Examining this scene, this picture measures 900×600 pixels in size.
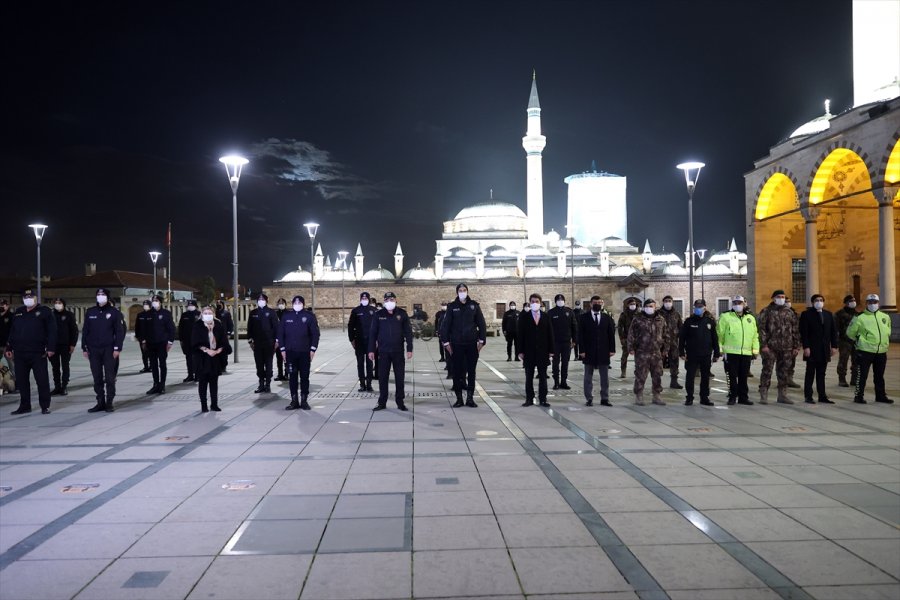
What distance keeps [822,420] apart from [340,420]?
19.6ft

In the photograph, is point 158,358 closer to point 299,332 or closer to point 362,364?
point 362,364

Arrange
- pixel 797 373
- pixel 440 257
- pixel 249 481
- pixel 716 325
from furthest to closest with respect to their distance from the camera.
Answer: pixel 440 257, pixel 797 373, pixel 716 325, pixel 249 481

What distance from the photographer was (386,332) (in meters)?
8.82

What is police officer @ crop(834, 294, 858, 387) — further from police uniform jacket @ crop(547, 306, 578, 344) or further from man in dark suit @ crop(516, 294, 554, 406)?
man in dark suit @ crop(516, 294, 554, 406)

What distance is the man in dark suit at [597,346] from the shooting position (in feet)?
30.3

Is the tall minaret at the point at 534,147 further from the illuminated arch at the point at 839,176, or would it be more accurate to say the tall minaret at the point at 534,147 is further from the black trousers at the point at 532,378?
the black trousers at the point at 532,378

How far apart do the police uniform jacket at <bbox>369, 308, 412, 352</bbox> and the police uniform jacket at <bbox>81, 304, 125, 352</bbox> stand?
11.6 feet

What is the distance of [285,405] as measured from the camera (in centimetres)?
940

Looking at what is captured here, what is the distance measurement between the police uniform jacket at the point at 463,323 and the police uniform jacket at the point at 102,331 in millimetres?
4603

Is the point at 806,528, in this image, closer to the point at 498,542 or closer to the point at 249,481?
the point at 498,542

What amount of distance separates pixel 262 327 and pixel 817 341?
346 inches

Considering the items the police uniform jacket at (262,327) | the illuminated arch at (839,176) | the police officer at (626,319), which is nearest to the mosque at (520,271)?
the illuminated arch at (839,176)

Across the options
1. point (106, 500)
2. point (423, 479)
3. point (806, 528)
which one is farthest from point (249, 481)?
point (806, 528)

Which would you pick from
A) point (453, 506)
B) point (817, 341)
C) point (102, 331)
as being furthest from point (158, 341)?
point (817, 341)
